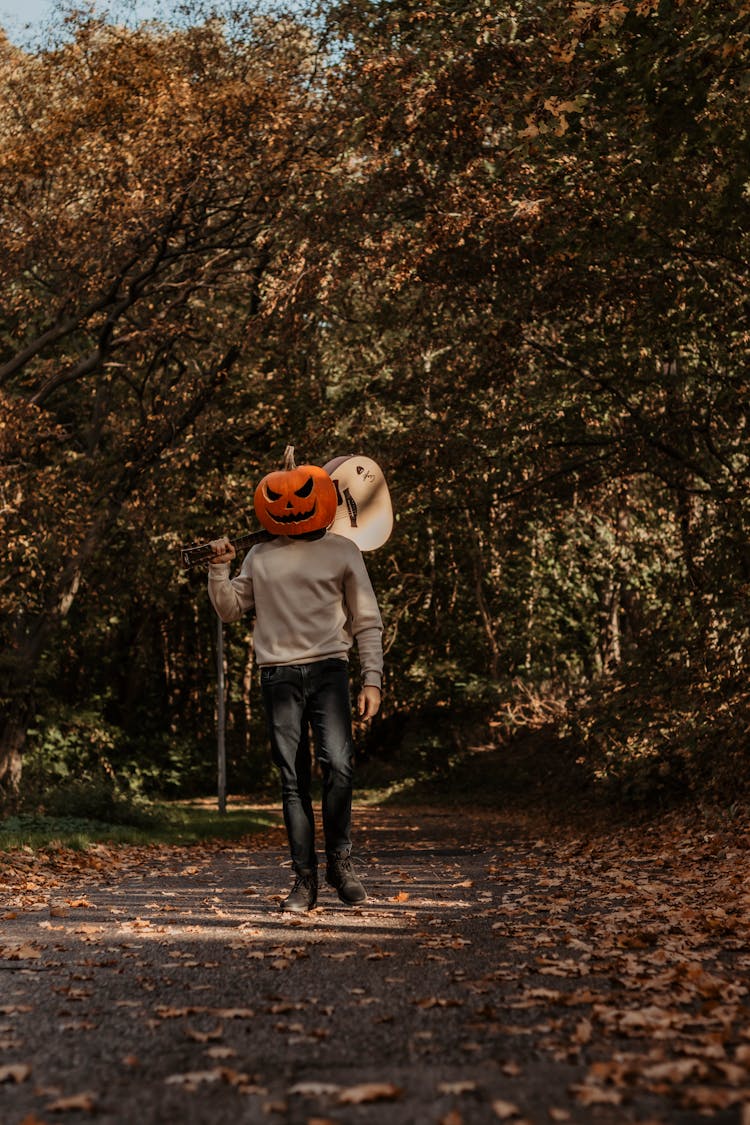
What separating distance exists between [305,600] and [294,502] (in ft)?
1.76

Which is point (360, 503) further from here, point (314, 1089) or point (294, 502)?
point (314, 1089)

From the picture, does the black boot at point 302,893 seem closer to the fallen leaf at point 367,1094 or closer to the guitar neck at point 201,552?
the guitar neck at point 201,552

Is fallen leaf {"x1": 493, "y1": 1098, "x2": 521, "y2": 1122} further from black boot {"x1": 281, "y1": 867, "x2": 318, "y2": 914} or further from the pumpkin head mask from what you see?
the pumpkin head mask

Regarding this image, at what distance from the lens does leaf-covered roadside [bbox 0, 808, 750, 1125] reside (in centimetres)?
341

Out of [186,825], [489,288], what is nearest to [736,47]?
[489,288]

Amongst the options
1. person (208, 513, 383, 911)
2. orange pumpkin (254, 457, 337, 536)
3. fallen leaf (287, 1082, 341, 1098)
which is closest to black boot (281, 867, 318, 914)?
person (208, 513, 383, 911)

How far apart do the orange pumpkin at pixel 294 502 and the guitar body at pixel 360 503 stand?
12.8 inches

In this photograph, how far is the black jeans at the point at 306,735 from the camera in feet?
23.4

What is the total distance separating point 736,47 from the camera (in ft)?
25.1

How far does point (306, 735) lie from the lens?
23.8 ft

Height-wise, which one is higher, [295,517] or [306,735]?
[295,517]

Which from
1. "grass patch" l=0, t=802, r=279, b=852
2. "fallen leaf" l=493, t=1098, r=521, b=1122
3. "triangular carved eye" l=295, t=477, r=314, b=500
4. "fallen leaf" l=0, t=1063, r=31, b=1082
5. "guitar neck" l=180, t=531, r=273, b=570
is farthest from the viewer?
"grass patch" l=0, t=802, r=279, b=852

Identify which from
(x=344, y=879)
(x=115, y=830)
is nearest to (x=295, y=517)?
(x=344, y=879)

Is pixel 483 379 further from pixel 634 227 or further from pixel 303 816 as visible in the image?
pixel 303 816
